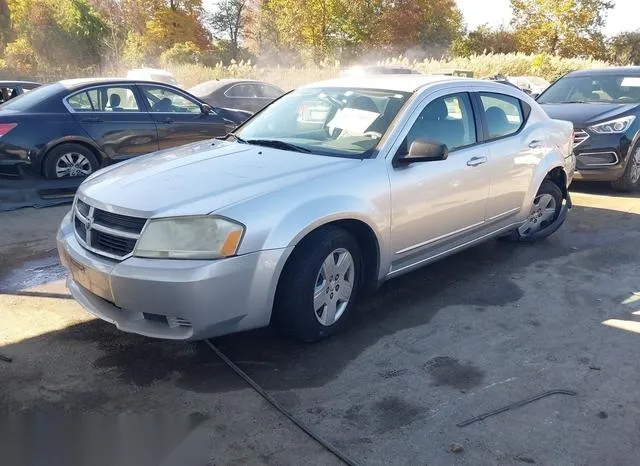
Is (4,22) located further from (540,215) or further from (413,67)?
(540,215)

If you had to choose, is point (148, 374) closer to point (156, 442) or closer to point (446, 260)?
point (156, 442)

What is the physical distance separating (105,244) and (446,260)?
313 centimetres

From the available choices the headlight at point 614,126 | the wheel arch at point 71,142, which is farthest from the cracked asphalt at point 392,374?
the headlight at point 614,126

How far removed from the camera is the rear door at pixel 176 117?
28.0 feet

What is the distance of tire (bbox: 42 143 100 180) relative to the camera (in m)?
7.52

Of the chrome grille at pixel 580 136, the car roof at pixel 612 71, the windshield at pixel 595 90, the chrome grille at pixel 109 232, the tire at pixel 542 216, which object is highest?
the car roof at pixel 612 71

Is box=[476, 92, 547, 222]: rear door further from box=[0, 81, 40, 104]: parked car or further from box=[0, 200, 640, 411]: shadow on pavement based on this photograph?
box=[0, 81, 40, 104]: parked car

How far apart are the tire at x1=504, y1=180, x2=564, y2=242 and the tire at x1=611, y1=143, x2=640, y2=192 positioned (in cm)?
270

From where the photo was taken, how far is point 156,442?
9.41 feet

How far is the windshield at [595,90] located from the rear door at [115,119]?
20.1ft

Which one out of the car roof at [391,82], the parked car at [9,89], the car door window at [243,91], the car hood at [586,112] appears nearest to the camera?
the car roof at [391,82]

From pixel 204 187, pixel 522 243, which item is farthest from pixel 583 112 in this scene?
pixel 204 187

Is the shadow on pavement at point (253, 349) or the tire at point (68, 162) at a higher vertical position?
the tire at point (68, 162)

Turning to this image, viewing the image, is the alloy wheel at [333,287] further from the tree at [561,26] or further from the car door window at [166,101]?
the tree at [561,26]
